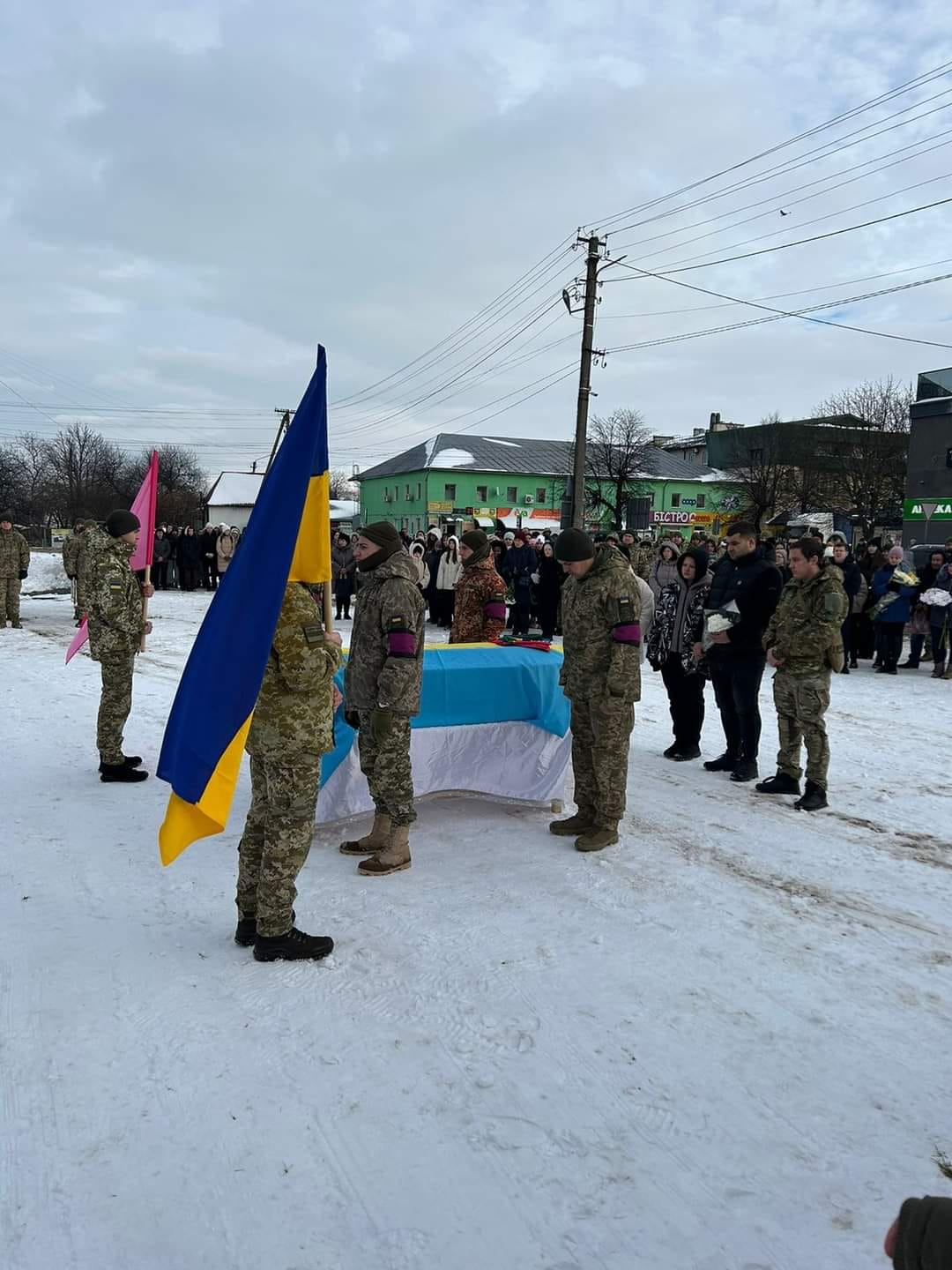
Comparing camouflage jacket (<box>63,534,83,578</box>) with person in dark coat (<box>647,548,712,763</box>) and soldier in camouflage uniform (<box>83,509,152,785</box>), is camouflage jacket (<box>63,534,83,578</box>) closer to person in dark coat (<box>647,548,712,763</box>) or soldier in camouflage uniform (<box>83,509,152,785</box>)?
soldier in camouflage uniform (<box>83,509,152,785</box>)

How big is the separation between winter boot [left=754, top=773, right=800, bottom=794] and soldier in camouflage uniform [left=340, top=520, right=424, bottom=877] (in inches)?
118

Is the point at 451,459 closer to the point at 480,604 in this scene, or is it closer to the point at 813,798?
the point at 480,604

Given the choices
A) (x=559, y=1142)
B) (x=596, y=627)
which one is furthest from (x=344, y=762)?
(x=559, y=1142)

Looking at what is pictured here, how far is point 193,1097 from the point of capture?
2.66m

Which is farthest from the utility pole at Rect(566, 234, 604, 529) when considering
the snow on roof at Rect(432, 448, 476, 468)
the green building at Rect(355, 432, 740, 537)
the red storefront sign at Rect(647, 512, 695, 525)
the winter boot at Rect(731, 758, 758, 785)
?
the snow on roof at Rect(432, 448, 476, 468)

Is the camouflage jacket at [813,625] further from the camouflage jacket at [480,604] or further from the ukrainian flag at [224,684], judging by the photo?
the ukrainian flag at [224,684]

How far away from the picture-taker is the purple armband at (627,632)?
16.0ft

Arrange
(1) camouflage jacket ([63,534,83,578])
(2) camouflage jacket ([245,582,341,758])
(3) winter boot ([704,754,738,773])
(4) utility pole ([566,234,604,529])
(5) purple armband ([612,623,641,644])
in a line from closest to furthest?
(2) camouflage jacket ([245,582,341,758])
(5) purple armband ([612,623,641,644])
(3) winter boot ([704,754,738,773])
(1) camouflage jacket ([63,534,83,578])
(4) utility pole ([566,234,604,529])

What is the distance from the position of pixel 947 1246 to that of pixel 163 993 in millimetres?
2860

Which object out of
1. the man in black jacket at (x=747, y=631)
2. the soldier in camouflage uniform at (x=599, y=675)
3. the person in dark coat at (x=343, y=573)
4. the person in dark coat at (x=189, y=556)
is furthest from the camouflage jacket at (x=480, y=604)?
the person in dark coat at (x=189, y=556)

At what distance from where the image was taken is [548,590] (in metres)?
15.1

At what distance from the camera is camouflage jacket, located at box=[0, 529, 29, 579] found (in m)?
14.3

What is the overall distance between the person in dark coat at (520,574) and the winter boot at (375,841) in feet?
34.7

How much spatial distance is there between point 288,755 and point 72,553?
1342 cm
